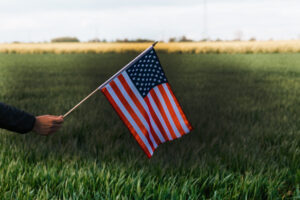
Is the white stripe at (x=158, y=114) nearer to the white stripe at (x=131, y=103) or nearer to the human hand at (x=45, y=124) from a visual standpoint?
the white stripe at (x=131, y=103)

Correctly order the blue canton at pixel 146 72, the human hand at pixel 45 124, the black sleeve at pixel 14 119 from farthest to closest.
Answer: the blue canton at pixel 146 72, the human hand at pixel 45 124, the black sleeve at pixel 14 119

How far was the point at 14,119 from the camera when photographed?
8.86 feet

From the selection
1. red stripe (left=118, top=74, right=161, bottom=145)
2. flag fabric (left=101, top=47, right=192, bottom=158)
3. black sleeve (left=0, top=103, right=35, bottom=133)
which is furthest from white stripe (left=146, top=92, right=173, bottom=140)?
black sleeve (left=0, top=103, right=35, bottom=133)

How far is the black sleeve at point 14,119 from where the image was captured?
8.69 feet

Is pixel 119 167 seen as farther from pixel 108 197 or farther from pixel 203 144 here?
pixel 203 144

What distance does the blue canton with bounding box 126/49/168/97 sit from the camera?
318cm

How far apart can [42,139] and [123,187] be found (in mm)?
1797

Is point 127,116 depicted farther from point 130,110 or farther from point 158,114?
point 158,114

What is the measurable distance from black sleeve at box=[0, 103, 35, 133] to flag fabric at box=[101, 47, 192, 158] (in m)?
0.69

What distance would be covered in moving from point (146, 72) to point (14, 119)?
1.24m

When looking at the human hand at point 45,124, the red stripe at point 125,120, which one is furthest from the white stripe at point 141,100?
the human hand at point 45,124

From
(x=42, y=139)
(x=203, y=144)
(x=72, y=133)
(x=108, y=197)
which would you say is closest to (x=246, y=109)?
(x=203, y=144)

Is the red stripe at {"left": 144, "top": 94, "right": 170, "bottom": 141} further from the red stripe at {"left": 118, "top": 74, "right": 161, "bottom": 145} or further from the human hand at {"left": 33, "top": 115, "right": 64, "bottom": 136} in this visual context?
the human hand at {"left": 33, "top": 115, "right": 64, "bottom": 136}

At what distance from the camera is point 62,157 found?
3.44 m
